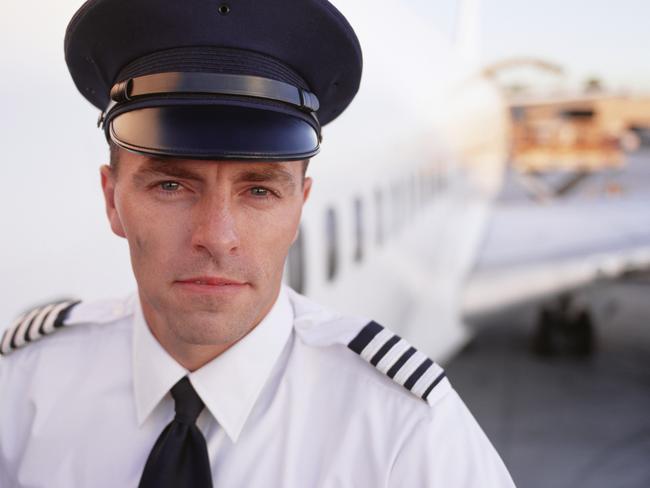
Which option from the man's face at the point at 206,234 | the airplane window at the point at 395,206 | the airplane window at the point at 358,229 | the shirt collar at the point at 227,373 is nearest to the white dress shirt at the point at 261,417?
the shirt collar at the point at 227,373

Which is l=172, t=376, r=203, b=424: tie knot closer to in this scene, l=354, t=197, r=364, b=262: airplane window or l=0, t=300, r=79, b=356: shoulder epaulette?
l=0, t=300, r=79, b=356: shoulder epaulette

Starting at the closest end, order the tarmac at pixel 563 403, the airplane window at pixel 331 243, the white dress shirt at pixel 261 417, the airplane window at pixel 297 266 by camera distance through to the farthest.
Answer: the white dress shirt at pixel 261 417
the airplane window at pixel 297 266
the airplane window at pixel 331 243
the tarmac at pixel 563 403

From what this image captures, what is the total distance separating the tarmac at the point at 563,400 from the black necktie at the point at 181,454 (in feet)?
14.5

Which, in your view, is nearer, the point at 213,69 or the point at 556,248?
the point at 213,69

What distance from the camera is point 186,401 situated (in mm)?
1436

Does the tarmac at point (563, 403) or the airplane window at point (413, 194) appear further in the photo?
the airplane window at point (413, 194)

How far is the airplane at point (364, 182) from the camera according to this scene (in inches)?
79.4

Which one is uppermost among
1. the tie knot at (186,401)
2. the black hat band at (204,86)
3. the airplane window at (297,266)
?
the black hat band at (204,86)

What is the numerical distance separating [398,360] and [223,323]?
37cm

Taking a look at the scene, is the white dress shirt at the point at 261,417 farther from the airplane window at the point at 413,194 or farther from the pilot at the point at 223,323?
the airplane window at the point at 413,194

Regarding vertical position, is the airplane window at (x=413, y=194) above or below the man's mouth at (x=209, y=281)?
below

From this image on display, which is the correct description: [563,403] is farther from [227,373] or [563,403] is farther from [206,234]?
[206,234]

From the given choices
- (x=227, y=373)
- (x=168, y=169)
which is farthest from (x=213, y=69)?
(x=227, y=373)

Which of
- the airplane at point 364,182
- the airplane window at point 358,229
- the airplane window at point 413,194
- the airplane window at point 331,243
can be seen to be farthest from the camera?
the airplane window at point 413,194
